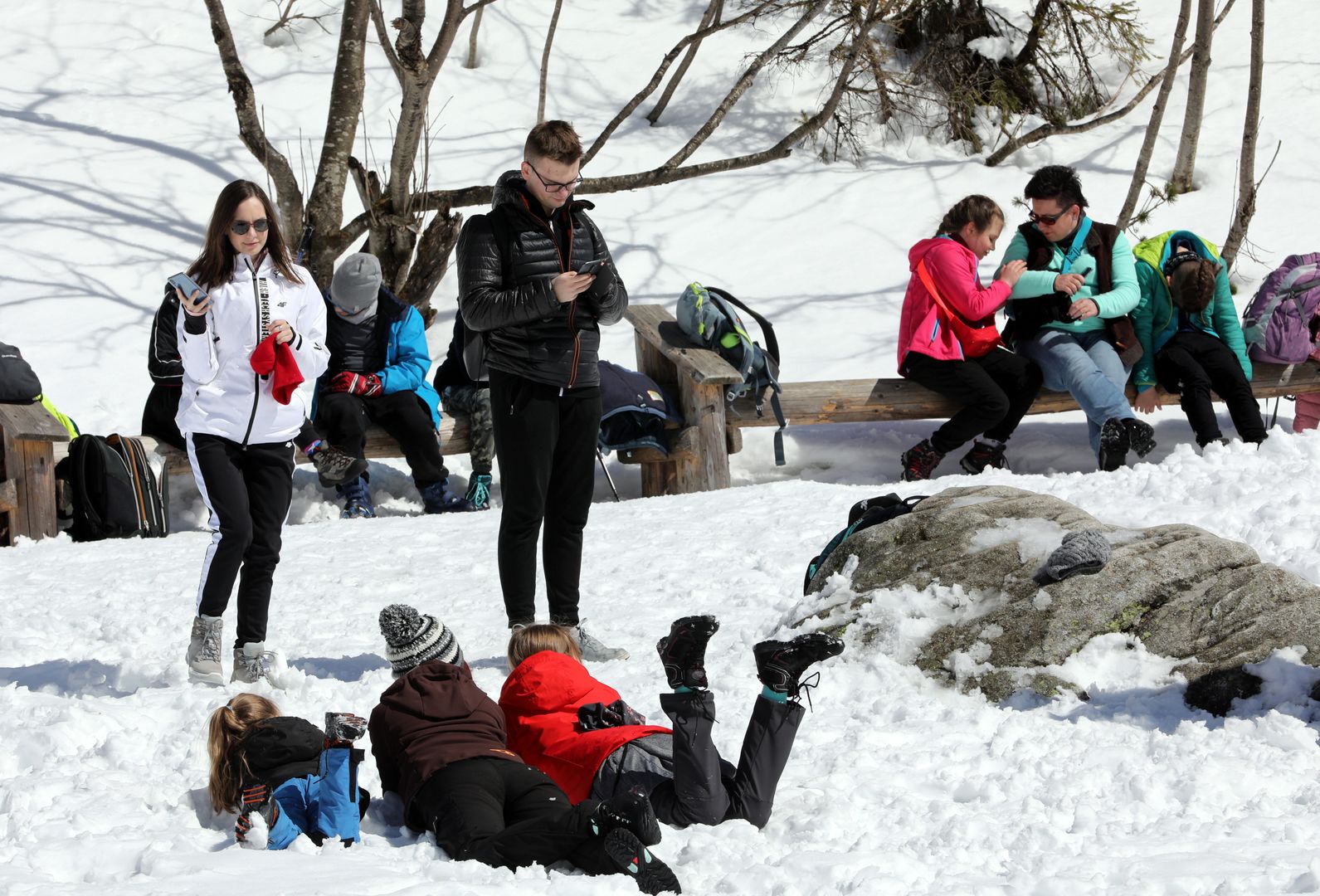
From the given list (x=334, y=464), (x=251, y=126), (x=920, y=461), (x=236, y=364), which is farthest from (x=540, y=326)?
(x=251, y=126)

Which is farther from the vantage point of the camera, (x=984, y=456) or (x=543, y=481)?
(x=984, y=456)

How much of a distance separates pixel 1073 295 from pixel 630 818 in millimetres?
5696

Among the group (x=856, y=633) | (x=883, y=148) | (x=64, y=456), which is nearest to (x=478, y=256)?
(x=856, y=633)

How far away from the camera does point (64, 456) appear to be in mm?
7637

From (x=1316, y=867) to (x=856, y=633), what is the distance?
2064 mm

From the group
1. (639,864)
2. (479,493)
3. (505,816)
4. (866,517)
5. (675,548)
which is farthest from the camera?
(479,493)

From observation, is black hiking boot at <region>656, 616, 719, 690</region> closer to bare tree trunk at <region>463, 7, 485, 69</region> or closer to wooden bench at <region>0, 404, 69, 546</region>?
wooden bench at <region>0, 404, 69, 546</region>

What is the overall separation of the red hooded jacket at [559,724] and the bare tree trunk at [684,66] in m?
Result: 8.37

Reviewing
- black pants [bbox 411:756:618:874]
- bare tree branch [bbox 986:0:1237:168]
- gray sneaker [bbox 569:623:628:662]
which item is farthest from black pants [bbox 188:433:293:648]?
bare tree branch [bbox 986:0:1237:168]

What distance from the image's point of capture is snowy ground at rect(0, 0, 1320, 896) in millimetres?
3330

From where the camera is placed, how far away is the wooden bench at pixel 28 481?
24.2ft

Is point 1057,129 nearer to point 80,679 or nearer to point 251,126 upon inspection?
point 251,126

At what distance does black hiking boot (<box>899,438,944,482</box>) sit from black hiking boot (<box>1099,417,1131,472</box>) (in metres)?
0.93

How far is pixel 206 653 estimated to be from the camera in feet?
15.2
